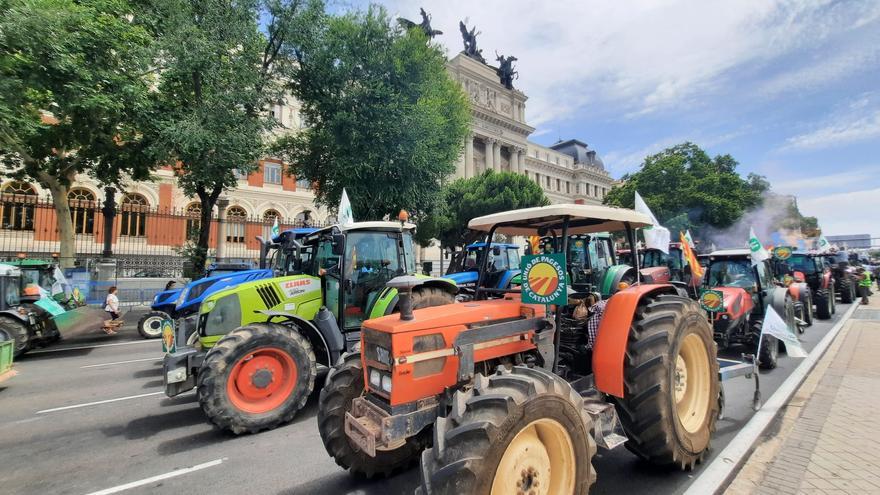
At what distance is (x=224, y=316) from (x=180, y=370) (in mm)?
829

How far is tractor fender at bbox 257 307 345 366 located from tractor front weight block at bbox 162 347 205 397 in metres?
0.92

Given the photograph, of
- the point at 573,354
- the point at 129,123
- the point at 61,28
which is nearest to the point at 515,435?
the point at 573,354

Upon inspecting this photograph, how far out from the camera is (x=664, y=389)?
3.08 metres

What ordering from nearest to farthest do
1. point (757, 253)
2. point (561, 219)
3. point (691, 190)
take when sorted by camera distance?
point (561, 219) → point (757, 253) → point (691, 190)

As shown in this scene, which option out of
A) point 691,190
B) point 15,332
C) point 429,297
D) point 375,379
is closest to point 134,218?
point 15,332

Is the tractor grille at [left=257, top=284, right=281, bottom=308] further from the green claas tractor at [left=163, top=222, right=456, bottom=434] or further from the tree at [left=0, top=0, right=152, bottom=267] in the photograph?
the tree at [left=0, top=0, right=152, bottom=267]

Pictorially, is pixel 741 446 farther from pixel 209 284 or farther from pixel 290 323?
pixel 209 284

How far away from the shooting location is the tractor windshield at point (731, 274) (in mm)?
8336

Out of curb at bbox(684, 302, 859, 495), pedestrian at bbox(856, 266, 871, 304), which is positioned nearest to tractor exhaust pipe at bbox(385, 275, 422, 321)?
curb at bbox(684, 302, 859, 495)

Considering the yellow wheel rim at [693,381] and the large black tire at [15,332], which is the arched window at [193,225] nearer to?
the large black tire at [15,332]

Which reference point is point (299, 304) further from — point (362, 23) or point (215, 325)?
point (362, 23)

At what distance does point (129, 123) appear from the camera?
506 inches

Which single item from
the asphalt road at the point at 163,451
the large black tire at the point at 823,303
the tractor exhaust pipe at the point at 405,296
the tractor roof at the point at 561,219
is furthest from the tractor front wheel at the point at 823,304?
the tractor exhaust pipe at the point at 405,296

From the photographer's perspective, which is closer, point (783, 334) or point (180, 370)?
point (180, 370)
